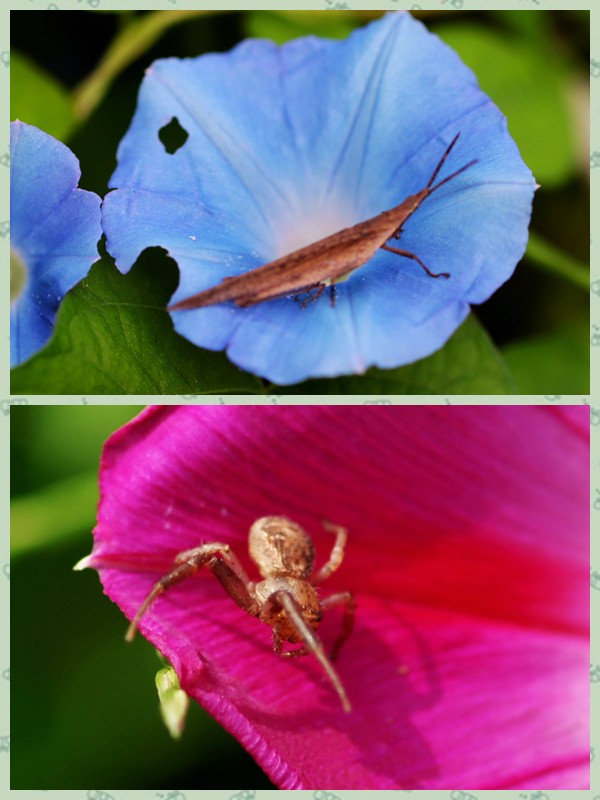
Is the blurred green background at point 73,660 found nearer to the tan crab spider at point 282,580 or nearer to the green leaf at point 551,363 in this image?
the tan crab spider at point 282,580

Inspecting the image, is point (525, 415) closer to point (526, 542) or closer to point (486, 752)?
point (526, 542)

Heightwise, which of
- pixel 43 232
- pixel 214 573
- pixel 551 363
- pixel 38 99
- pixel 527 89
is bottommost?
pixel 551 363

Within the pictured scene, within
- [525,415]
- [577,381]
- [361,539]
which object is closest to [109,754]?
[361,539]

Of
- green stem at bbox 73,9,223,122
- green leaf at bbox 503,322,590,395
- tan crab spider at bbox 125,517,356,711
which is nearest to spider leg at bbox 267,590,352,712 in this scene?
tan crab spider at bbox 125,517,356,711

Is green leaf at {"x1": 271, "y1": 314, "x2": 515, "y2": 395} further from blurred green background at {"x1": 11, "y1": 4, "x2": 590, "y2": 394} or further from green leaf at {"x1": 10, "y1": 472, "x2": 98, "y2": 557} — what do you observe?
green leaf at {"x1": 10, "y1": 472, "x2": 98, "y2": 557}

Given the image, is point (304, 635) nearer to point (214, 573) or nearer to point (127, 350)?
point (214, 573)

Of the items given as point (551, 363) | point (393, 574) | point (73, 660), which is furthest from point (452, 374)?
point (73, 660)

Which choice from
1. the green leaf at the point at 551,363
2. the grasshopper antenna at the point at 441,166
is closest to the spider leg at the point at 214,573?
the grasshopper antenna at the point at 441,166
